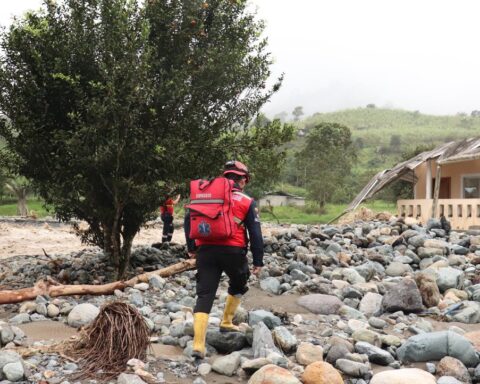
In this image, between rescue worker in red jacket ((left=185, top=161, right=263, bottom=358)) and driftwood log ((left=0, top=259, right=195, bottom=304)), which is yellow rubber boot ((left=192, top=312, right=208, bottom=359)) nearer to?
rescue worker in red jacket ((left=185, top=161, right=263, bottom=358))

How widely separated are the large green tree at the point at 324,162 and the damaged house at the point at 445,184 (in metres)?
19.7

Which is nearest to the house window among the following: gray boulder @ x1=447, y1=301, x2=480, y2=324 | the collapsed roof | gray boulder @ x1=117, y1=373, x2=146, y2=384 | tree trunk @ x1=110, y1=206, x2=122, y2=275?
the collapsed roof

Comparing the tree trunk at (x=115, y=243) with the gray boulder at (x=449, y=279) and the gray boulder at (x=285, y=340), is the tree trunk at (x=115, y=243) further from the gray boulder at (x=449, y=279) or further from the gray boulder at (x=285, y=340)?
the gray boulder at (x=449, y=279)

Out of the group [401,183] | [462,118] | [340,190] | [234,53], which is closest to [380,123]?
[462,118]

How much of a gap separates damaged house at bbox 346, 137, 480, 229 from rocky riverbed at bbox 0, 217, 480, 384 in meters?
4.72

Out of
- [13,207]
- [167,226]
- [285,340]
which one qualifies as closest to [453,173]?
[167,226]

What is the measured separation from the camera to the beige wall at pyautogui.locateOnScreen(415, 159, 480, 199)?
70.7 ft

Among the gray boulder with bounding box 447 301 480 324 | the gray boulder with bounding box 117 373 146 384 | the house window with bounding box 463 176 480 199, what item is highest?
the house window with bounding box 463 176 480 199

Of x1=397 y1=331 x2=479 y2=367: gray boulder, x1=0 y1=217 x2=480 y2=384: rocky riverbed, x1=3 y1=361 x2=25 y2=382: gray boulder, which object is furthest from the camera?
x1=397 y1=331 x2=479 y2=367: gray boulder

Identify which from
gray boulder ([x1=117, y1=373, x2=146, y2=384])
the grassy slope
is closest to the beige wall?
gray boulder ([x1=117, y1=373, x2=146, y2=384])

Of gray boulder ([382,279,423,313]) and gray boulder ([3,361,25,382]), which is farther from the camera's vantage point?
gray boulder ([382,279,423,313])

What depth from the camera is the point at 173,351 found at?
5.78 m

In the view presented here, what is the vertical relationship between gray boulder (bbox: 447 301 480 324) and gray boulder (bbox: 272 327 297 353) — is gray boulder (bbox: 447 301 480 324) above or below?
below

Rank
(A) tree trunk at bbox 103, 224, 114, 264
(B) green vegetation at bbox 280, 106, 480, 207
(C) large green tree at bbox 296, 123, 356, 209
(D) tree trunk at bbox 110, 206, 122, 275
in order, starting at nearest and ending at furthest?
(D) tree trunk at bbox 110, 206, 122, 275 → (A) tree trunk at bbox 103, 224, 114, 264 → (C) large green tree at bbox 296, 123, 356, 209 → (B) green vegetation at bbox 280, 106, 480, 207
